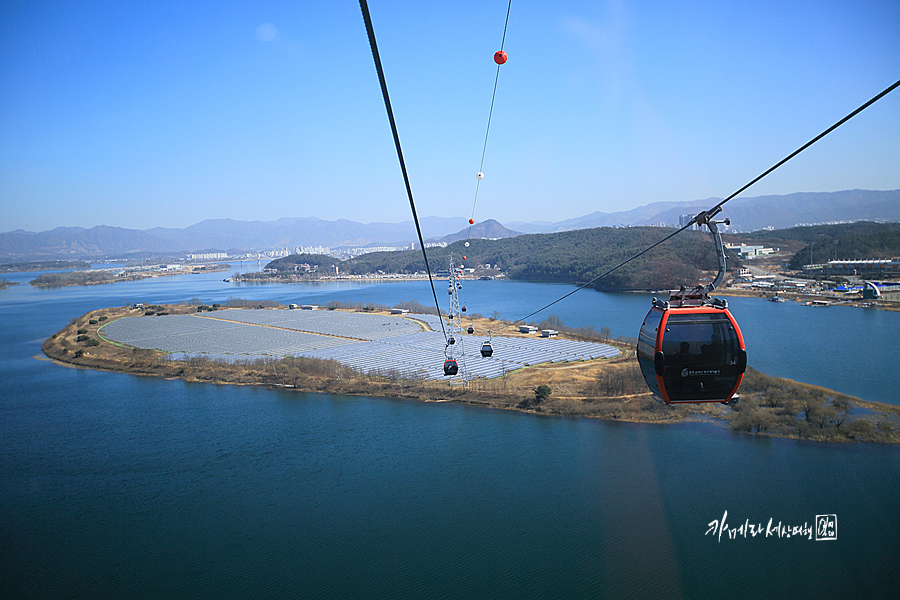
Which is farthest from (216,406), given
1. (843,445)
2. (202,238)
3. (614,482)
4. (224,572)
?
(202,238)

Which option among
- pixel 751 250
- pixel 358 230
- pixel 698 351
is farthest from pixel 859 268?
pixel 358 230

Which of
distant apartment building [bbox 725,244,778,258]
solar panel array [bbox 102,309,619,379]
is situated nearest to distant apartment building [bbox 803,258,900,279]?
distant apartment building [bbox 725,244,778,258]

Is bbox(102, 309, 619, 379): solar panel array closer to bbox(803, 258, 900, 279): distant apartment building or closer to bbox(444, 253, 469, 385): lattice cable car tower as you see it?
bbox(444, 253, 469, 385): lattice cable car tower

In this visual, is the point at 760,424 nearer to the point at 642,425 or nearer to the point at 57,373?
the point at 642,425

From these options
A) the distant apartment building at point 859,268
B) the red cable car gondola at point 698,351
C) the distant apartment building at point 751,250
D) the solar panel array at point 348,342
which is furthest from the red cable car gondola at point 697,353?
the distant apartment building at point 751,250
